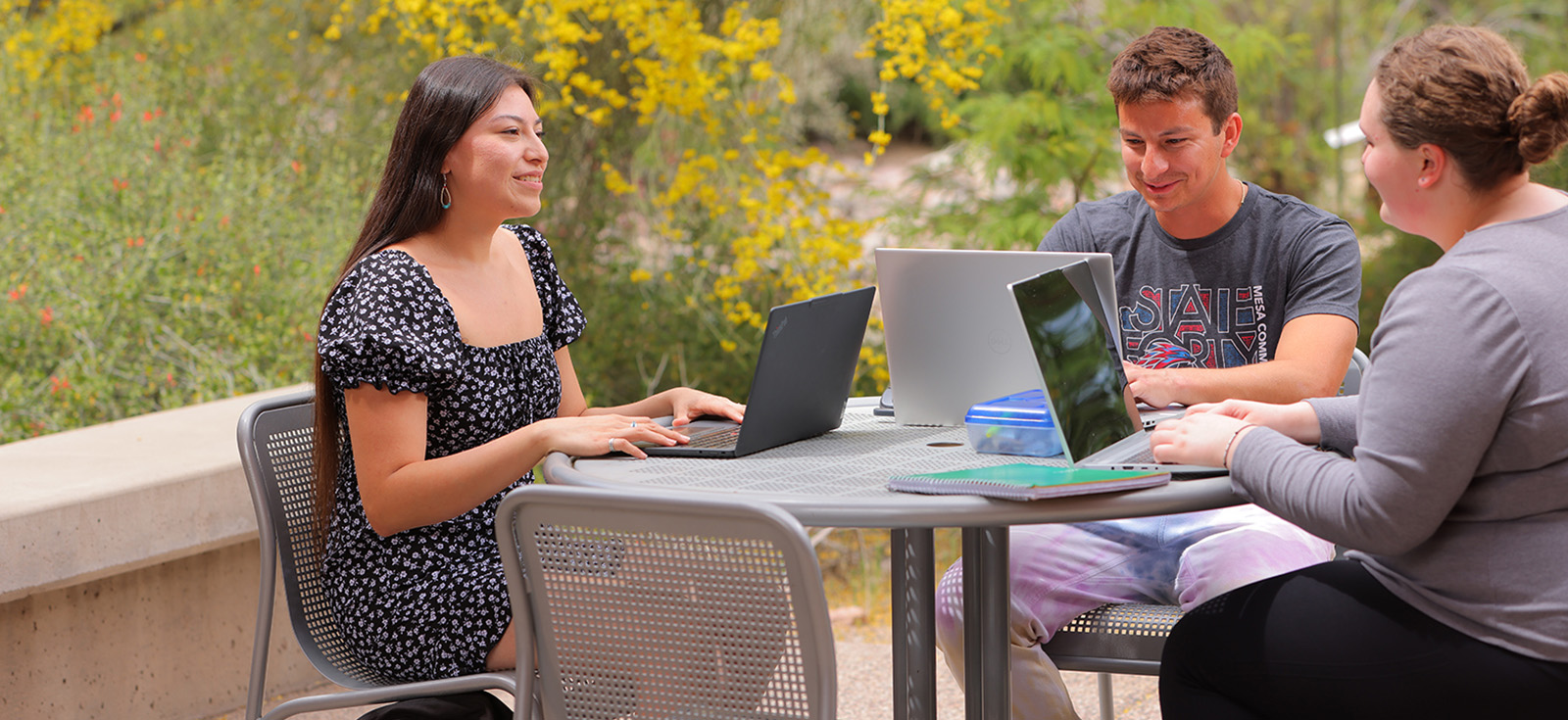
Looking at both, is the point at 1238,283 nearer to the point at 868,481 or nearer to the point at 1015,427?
the point at 1015,427

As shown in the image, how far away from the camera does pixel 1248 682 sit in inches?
71.0

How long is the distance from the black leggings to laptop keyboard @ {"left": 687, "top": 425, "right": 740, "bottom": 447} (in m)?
0.74

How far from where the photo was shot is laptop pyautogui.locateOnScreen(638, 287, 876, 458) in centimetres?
205

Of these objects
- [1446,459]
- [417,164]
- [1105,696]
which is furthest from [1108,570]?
[417,164]

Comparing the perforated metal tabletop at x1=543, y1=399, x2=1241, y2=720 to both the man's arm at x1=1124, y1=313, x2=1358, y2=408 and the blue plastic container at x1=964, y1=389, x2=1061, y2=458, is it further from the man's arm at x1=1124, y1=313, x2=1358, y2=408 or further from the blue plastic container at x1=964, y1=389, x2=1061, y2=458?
the man's arm at x1=1124, y1=313, x2=1358, y2=408

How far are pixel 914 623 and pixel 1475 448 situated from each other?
89cm

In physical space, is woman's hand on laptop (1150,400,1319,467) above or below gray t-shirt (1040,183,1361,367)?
below

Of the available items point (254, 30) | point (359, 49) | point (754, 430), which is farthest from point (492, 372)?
point (254, 30)

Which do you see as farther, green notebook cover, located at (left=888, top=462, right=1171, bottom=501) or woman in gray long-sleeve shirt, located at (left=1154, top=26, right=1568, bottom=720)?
green notebook cover, located at (left=888, top=462, right=1171, bottom=501)

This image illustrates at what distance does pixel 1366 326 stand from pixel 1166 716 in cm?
488

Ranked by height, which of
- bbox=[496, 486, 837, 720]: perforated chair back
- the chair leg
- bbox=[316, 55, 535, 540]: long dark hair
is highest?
bbox=[316, 55, 535, 540]: long dark hair

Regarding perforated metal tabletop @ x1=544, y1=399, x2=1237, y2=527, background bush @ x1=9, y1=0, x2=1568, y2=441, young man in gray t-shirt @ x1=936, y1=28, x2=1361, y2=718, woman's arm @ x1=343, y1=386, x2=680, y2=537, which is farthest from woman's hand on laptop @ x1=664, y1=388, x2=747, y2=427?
background bush @ x1=9, y1=0, x2=1568, y2=441

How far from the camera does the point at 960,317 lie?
7.23ft

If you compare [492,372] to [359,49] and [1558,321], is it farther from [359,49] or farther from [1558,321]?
[359,49]
